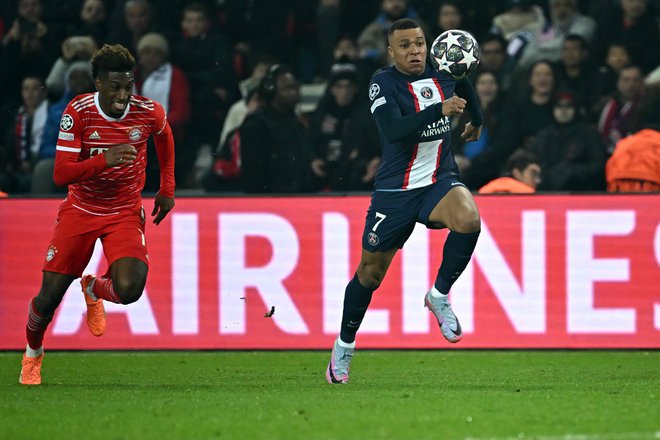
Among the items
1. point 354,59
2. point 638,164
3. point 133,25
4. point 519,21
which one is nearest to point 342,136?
point 354,59

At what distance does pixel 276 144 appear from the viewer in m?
12.5

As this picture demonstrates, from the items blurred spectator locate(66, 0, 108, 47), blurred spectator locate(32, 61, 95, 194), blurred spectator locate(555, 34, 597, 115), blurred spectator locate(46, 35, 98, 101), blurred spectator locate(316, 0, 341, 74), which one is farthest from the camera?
blurred spectator locate(66, 0, 108, 47)

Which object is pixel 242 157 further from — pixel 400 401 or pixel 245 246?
pixel 400 401

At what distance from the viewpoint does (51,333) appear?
36.0 ft

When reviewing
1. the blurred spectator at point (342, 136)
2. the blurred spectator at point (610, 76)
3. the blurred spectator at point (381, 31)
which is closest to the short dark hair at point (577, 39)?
the blurred spectator at point (610, 76)

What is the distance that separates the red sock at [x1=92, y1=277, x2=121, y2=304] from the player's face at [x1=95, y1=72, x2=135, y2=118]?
111cm

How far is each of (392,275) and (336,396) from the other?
343cm

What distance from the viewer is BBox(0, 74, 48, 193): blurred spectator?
45.1 feet

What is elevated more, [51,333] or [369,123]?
[369,123]

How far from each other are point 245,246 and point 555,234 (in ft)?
8.59

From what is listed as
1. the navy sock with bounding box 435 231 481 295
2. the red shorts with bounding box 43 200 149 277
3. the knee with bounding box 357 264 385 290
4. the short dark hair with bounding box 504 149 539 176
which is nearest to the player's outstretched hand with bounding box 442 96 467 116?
the navy sock with bounding box 435 231 481 295

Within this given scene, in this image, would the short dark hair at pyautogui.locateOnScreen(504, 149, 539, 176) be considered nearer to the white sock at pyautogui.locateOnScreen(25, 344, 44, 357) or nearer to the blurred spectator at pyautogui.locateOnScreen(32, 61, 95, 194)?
the blurred spectator at pyautogui.locateOnScreen(32, 61, 95, 194)

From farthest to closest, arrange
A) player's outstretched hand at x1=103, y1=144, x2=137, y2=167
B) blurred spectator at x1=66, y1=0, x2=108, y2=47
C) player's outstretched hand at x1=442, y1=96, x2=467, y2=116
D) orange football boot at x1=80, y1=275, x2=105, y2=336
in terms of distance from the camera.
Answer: blurred spectator at x1=66, y1=0, x2=108, y2=47, orange football boot at x1=80, y1=275, x2=105, y2=336, player's outstretched hand at x1=103, y1=144, x2=137, y2=167, player's outstretched hand at x1=442, y1=96, x2=467, y2=116

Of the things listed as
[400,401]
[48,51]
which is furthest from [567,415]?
[48,51]
